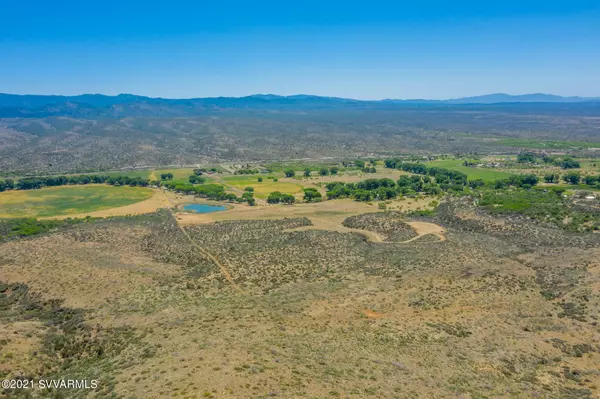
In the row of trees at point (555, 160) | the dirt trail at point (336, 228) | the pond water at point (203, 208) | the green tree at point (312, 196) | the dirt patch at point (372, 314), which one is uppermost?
the row of trees at point (555, 160)

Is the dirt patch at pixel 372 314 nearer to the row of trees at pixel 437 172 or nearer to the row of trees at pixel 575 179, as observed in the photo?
the row of trees at pixel 437 172

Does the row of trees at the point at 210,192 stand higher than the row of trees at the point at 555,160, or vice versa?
the row of trees at the point at 555,160

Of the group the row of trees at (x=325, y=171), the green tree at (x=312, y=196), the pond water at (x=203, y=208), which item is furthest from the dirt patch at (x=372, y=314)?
the row of trees at (x=325, y=171)

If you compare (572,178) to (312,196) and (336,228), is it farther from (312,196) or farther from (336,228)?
(336,228)

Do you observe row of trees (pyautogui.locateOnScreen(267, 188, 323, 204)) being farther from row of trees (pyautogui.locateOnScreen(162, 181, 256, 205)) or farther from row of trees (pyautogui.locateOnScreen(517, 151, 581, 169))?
→ row of trees (pyautogui.locateOnScreen(517, 151, 581, 169))

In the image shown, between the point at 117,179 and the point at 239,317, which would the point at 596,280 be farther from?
the point at 117,179
